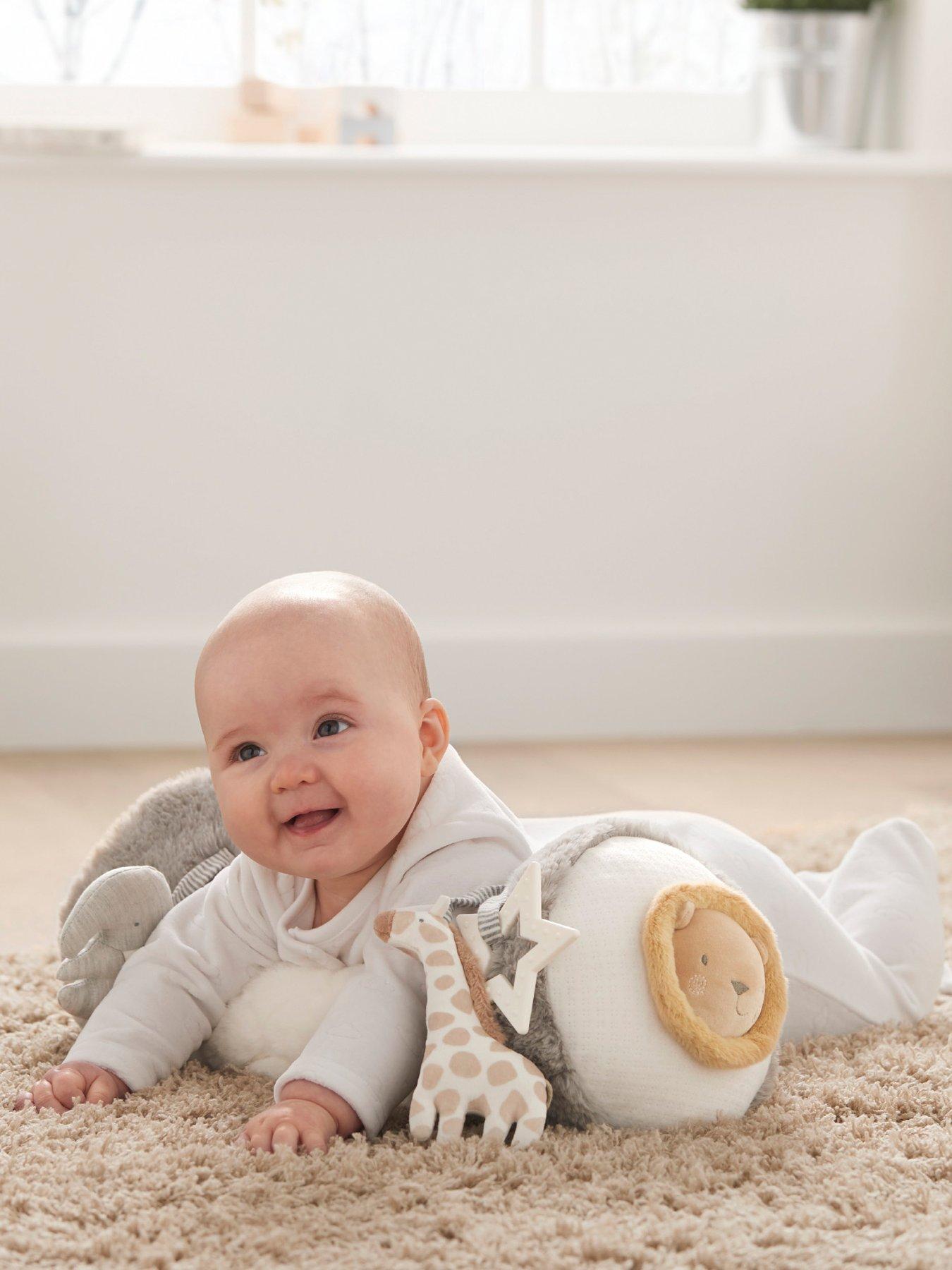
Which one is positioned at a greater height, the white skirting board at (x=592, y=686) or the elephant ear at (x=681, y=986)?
the elephant ear at (x=681, y=986)

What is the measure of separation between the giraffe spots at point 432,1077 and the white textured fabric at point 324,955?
0.03m

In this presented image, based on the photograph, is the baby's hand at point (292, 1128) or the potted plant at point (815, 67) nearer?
the baby's hand at point (292, 1128)

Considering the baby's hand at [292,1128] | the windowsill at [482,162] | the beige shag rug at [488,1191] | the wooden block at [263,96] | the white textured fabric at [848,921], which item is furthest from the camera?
the wooden block at [263,96]

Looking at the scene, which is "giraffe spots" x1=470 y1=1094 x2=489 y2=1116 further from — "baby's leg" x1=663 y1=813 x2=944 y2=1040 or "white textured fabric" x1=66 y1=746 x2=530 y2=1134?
"baby's leg" x1=663 y1=813 x2=944 y2=1040

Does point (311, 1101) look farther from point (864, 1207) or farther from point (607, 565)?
point (607, 565)

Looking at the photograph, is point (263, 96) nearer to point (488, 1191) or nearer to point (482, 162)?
point (482, 162)

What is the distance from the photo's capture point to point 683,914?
95 centimetres

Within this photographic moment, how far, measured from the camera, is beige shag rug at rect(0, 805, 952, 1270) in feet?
2.60

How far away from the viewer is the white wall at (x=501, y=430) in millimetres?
2180

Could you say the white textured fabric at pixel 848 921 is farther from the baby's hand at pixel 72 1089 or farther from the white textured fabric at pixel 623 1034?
the baby's hand at pixel 72 1089

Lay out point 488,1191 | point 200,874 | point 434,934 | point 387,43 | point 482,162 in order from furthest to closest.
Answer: point 387,43, point 482,162, point 200,874, point 434,934, point 488,1191

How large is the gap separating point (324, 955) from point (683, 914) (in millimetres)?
254

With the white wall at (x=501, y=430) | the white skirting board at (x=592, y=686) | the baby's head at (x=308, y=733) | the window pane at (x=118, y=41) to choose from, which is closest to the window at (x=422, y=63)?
the window pane at (x=118, y=41)

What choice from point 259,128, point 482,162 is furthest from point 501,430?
point 259,128
